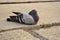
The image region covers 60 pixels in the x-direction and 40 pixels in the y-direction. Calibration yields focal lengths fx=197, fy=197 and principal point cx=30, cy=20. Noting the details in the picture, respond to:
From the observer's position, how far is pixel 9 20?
1.83m

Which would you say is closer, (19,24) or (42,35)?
(42,35)

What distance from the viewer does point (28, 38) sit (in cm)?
Result: 140

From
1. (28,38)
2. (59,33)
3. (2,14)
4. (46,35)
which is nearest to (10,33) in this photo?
(28,38)

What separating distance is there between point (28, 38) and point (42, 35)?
0.45 feet

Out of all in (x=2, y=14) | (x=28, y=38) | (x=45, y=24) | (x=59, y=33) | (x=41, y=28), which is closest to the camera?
(x=28, y=38)

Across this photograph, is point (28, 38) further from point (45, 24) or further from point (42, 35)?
point (45, 24)

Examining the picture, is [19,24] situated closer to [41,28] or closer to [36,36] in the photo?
[41,28]

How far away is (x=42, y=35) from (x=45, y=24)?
31 cm

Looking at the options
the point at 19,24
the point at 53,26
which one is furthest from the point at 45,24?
the point at 19,24

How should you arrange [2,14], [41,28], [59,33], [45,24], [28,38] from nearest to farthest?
[28,38]
[59,33]
[41,28]
[45,24]
[2,14]

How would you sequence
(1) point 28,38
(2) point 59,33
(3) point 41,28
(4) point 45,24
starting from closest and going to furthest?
(1) point 28,38, (2) point 59,33, (3) point 41,28, (4) point 45,24

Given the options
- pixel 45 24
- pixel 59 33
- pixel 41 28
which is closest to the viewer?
pixel 59 33

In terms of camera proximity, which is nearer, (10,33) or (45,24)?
(10,33)

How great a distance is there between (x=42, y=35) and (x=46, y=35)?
0.03 m
